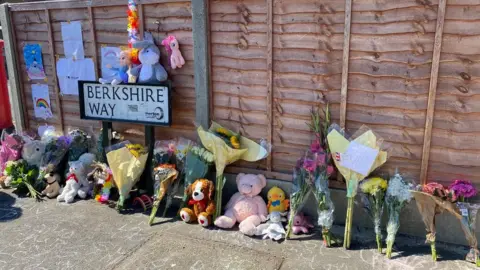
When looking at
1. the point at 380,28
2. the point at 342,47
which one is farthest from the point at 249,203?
the point at 380,28

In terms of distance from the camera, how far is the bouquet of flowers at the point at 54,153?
5207 millimetres

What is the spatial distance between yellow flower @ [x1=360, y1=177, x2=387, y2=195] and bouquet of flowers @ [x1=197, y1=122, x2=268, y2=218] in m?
1.09

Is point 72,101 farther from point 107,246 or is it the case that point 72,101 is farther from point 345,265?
point 345,265

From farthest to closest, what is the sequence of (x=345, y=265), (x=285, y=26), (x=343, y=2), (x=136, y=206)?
(x=136, y=206) < (x=285, y=26) < (x=343, y=2) < (x=345, y=265)

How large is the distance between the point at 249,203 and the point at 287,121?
943 millimetres

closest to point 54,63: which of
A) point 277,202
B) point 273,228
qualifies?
point 277,202

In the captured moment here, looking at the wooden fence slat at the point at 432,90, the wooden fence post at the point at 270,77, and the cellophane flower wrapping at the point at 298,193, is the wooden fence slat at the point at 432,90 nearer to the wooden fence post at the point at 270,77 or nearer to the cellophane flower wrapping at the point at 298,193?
the cellophane flower wrapping at the point at 298,193

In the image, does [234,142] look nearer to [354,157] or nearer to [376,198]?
[354,157]

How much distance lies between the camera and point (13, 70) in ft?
19.4

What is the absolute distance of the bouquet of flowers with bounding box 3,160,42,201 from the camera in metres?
5.16

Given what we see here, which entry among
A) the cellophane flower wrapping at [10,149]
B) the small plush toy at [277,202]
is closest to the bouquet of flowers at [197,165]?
the small plush toy at [277,202]

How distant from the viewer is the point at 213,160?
442 cm

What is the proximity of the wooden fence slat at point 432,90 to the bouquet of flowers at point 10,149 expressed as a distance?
500 centimetres

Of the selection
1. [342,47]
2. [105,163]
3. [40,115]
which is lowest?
[105,163]
